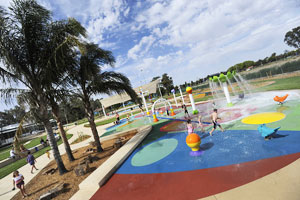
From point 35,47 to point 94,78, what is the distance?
11.2 ft

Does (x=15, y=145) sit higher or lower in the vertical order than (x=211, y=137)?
higher

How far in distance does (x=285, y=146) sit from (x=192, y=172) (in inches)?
152

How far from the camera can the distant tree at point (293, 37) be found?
74881 millimetres

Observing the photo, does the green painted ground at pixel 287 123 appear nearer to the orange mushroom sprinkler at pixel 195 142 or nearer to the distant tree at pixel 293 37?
the orange mushroom sprinkler at pixel 195 142

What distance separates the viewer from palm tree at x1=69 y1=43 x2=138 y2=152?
399 inches

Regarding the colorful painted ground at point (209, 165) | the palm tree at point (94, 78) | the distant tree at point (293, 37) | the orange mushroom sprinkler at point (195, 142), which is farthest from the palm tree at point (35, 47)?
the distant tree at point (293, 37)

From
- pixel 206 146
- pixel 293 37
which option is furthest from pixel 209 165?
pixel 293 37

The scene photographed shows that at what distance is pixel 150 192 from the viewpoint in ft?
18.4

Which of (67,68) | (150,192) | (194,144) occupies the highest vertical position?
(67,68)

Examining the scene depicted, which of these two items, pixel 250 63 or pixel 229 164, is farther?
pixel 250 63

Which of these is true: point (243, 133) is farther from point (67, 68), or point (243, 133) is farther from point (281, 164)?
point (67, 68)

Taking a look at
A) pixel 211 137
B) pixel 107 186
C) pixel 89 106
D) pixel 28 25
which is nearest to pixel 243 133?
pixel 211 137

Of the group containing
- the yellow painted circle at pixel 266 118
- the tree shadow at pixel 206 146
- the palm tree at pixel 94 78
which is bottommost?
the tree shadow at pixel 206 146

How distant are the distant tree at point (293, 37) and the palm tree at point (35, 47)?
103m
